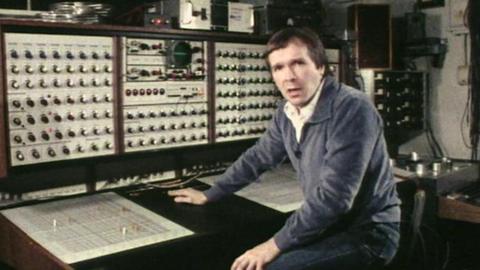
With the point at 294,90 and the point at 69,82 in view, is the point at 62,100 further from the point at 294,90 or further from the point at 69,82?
the point at 294,90

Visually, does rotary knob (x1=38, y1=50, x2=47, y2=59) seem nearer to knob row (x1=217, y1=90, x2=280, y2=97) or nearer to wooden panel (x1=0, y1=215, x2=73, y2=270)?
wooden panel (x1=0, y1=215, x2=73, y2=270)

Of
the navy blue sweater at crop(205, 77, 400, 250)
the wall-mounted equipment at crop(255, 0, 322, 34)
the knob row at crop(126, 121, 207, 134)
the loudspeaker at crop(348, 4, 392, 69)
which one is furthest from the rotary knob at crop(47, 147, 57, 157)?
the loudspeaker at crop(348, 4, 392, 69)

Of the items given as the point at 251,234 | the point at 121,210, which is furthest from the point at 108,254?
the point at 251,234

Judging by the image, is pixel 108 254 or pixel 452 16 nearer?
pixel 108 254

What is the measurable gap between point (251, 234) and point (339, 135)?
0.48m

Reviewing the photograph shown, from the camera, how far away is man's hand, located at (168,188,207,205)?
6.60ft

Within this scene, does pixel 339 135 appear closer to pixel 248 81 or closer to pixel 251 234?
pixel 251 234

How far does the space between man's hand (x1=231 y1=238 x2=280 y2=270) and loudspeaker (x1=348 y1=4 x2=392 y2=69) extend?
1727 millimetres

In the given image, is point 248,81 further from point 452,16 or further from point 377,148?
point 452,16

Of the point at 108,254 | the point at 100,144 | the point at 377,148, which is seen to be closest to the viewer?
the point at 108,254

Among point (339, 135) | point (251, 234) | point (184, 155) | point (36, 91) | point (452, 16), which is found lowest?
point (251, 234)

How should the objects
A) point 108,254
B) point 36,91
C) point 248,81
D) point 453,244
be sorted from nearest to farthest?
point 108,254 < point 36,91 < point 248,81 < point 453,244

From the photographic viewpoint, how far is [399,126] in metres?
3.25

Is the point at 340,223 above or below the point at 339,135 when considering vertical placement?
below
